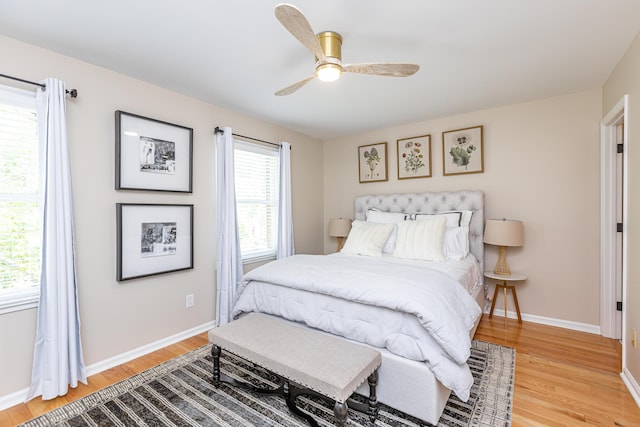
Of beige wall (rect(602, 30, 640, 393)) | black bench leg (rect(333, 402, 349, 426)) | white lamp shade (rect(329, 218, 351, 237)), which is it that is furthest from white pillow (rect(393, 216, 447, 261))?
black bench leg (rect(333, 402, 349, 426))

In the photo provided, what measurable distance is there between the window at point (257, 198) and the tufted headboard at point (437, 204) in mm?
1230

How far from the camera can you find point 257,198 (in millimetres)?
3662

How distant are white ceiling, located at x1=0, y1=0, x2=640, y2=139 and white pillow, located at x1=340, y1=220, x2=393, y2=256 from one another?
55.0 inches

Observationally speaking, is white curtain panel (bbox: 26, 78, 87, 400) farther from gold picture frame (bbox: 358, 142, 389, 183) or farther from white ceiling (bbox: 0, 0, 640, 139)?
gold picture frame (bbox: 358, 142, 389, 183)

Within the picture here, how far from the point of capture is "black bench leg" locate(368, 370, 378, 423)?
67.0 inches

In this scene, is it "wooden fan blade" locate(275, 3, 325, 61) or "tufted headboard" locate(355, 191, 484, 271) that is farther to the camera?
"tufted headboard" locate(355, 191, 484, 271)

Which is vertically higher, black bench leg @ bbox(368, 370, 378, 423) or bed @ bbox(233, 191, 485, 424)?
bed @ bbox(233, 191, 485, 424)

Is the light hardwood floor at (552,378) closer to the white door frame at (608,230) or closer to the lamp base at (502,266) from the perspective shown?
the white door frame at (608,230)

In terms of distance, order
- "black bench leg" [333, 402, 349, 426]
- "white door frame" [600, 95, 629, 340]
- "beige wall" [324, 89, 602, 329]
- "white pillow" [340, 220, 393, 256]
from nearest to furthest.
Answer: "black bench leg" [333, 402, 349, 426] < "white door frame" [600, 95, 629, 340] < "beige wall" [324, 89, 602, 329] < "white pillow" [340, 220, 393, 256]

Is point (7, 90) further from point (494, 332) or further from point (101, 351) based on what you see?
point (494, 332)

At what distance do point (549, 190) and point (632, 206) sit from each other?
1.06 meters

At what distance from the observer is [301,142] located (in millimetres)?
4324

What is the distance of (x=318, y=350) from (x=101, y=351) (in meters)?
1.82

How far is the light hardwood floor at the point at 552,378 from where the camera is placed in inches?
69.6
